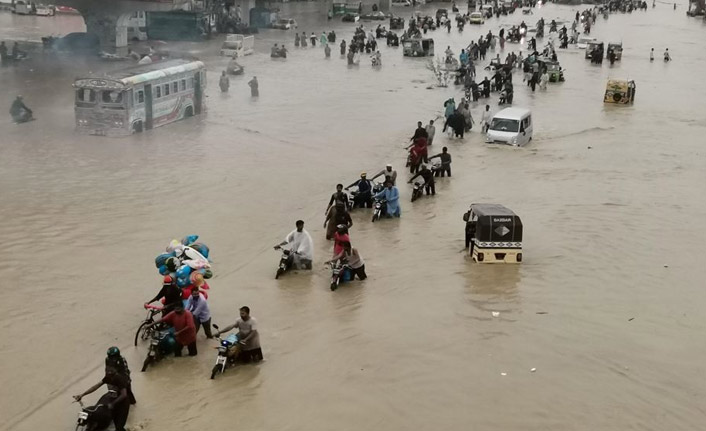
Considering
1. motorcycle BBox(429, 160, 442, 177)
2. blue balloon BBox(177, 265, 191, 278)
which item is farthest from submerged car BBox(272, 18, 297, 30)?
blue balloon BBox(177, 265, 191, 278)

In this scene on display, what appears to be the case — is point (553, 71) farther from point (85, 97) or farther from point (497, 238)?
point (497, 238)

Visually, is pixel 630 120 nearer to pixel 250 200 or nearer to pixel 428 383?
pixel 250 200

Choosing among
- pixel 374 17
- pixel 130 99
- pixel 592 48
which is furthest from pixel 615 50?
pixel 130 99

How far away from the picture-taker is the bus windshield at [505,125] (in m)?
30.9

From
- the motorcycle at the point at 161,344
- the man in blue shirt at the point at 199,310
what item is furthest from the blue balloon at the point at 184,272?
the motorcycle at the point at 161,344

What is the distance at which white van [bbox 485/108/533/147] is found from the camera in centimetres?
3081

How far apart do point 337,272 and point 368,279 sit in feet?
2.77

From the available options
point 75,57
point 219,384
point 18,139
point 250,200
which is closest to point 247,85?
point 75,57

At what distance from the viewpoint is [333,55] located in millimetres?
60875

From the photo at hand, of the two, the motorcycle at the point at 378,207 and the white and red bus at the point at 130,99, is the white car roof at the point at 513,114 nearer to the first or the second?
the motorcycle at the point at 378,207

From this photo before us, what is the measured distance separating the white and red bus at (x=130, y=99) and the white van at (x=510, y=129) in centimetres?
1155

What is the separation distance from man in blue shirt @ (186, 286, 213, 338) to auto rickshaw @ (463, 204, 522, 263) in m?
6.21

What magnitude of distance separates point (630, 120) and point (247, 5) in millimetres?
46635

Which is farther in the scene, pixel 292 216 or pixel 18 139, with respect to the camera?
pixel 18 139
